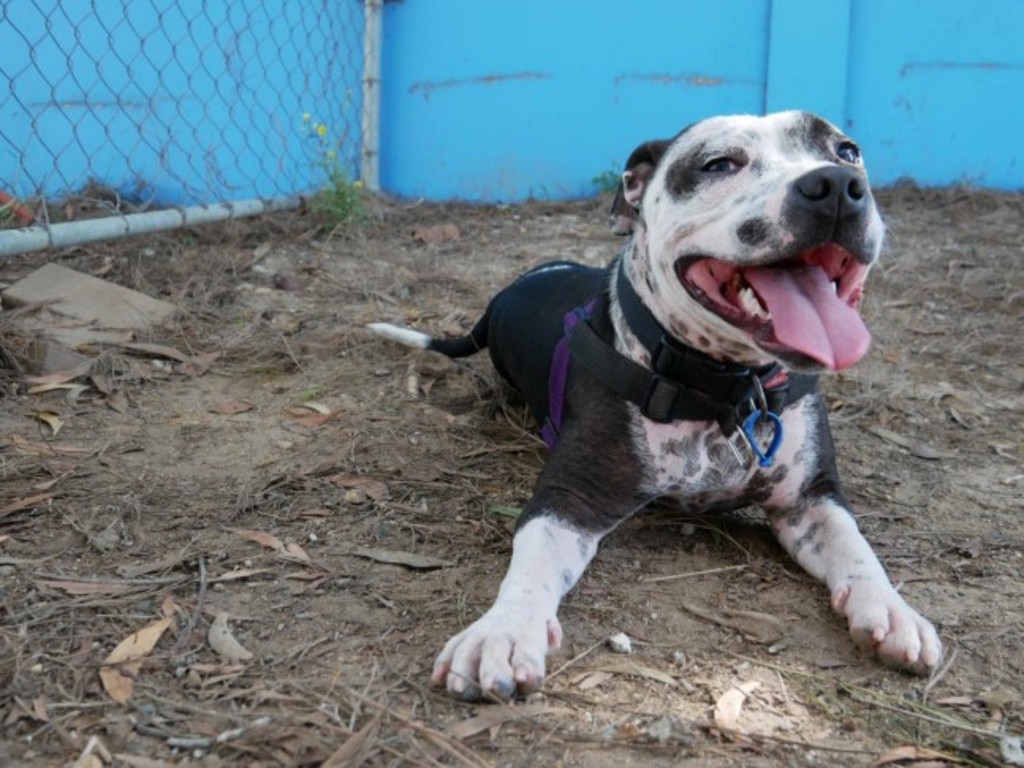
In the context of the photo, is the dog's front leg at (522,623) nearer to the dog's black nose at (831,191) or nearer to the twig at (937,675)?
the twig at (937,675)

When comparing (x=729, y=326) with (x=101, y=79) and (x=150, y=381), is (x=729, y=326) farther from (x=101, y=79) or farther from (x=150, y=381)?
(x=101, y=79)

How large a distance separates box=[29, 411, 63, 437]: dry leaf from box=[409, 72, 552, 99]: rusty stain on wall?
15.8ft

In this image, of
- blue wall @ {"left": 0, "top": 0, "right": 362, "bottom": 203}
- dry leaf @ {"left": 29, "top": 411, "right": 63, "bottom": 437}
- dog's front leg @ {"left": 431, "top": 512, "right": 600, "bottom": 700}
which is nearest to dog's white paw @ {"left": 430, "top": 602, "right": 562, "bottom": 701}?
dog's front leg @ {"left": 431, "top": 512, "right": 600, "bottom": 700}

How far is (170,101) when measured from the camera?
6.66 meters

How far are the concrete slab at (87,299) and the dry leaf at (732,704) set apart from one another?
344cm

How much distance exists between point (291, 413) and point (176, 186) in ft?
10.3

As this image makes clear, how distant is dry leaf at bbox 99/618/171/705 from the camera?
237 cm

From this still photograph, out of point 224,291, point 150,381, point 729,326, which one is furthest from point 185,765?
point 224,291

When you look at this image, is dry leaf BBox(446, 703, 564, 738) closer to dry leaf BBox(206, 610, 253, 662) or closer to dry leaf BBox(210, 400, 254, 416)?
dry leaf BBox(206, 610, 253, 662)

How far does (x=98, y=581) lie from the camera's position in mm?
2869

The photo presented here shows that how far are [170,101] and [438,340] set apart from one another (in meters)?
2.92

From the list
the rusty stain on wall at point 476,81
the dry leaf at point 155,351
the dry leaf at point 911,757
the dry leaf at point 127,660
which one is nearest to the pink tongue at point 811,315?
the dry leaf at point 911,757

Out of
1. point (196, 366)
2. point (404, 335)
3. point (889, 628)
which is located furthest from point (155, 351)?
point (889, 628)

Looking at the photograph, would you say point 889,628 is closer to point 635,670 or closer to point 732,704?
point 732,704
